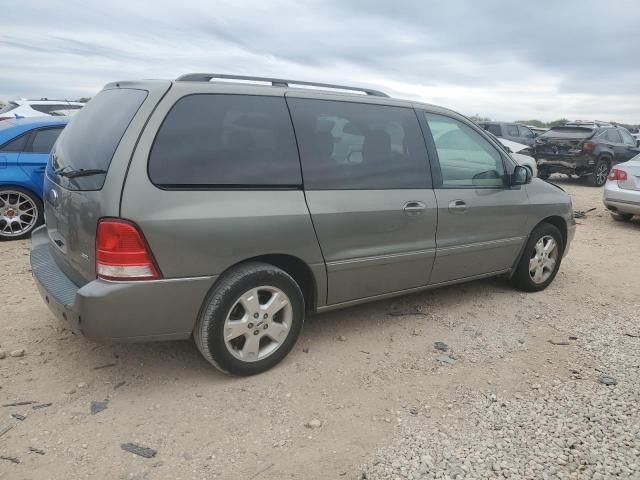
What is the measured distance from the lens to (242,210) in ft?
9.69

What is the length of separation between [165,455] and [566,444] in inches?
79.3

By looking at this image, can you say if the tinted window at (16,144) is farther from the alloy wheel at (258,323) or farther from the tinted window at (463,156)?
the tinted window at (463,156)

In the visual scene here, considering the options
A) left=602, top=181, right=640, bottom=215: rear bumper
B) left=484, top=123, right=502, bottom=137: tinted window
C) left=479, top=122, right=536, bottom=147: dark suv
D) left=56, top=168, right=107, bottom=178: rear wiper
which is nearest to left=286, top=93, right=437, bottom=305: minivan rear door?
left=56, top=168, right=107, bottom=178: rear wiper

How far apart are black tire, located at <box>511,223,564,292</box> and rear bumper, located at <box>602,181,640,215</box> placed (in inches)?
171

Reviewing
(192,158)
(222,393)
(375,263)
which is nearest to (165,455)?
(222,393)

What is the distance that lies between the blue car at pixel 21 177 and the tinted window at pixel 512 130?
1538cm

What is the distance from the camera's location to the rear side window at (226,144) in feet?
9.21

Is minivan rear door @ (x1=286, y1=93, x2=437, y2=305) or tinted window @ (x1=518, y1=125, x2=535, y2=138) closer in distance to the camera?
minivan rear door @ (x1=286, y1=93, x2=437, y2=305)

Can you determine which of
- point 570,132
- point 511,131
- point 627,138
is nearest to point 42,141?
point 570,132

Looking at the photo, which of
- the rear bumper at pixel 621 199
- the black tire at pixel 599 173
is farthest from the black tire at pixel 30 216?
the black tire at pixel 599 173

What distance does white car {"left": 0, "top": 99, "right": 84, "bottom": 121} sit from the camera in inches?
435

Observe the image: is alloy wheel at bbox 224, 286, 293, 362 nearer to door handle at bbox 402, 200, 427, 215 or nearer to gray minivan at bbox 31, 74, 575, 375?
gray minivan at bbox 31, 74, 575, 375

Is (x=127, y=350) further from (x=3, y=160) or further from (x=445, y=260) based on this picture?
(x=3, y=160)

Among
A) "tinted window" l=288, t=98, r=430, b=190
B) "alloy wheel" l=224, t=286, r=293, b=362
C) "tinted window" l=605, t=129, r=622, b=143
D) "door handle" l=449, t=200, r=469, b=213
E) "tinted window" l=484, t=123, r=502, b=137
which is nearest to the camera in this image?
"alloy wheel" l=224, t=286, r=293, b=362
